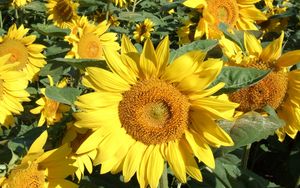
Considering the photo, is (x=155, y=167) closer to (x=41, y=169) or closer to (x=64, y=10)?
(x=41, y=169)

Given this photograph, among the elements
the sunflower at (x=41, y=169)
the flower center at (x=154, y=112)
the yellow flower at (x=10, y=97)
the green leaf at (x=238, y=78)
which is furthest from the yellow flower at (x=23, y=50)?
the green leaf at (x=238, y=78)

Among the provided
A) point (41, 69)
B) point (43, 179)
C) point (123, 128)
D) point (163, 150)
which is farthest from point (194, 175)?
point (41, 69)

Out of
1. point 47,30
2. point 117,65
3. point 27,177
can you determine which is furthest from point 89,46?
point 117,65

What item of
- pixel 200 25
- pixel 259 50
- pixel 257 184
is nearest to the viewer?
pixel 259 50

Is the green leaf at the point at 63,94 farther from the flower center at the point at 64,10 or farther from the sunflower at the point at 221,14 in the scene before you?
the flower center at the point at 64,10

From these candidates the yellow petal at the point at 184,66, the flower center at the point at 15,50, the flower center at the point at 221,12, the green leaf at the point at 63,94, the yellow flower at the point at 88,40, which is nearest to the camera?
the yellow petal at the point at 184,66

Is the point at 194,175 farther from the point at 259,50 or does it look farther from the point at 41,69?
the point at 41,69

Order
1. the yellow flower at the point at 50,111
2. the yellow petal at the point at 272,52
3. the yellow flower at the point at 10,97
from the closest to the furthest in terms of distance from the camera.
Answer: the yellow petal at the point at 272,52
the yellow flower at the point at 50,111
the yellow flower at the point at 10,97
